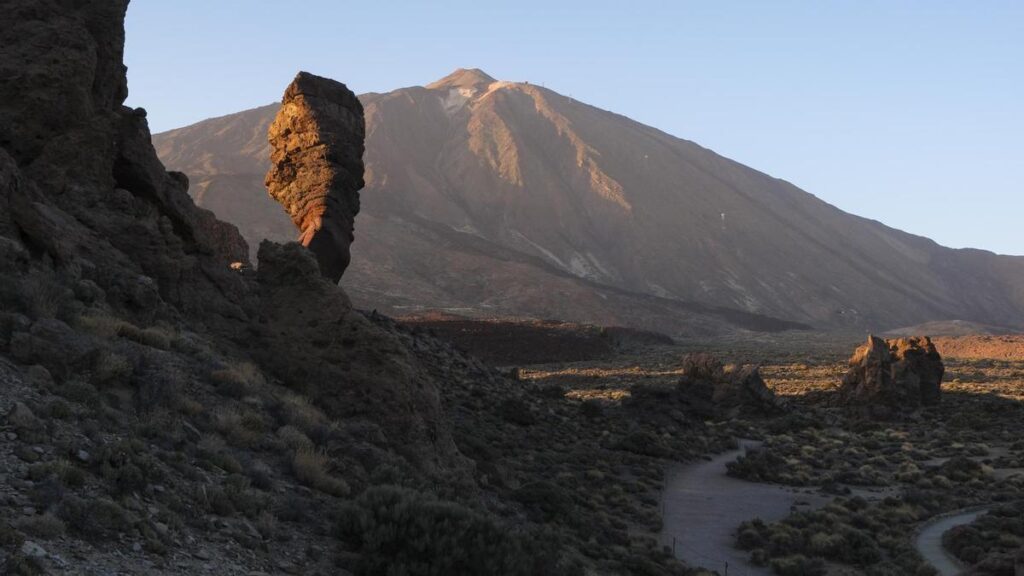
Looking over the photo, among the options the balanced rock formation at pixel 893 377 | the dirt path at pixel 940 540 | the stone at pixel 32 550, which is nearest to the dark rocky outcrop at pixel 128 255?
the stone at pixel 32 550

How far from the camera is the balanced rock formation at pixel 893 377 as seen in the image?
1869 inches

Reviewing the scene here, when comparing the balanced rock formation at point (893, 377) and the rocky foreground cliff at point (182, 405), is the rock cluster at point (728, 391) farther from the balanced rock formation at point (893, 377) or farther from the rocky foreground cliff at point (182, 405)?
the rocky foreground cliff at point (182, 405)

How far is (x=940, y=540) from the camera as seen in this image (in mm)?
21500

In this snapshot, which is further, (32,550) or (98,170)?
(98,170)

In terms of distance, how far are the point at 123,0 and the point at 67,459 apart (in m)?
13.2

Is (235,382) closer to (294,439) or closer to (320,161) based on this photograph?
(294,439)

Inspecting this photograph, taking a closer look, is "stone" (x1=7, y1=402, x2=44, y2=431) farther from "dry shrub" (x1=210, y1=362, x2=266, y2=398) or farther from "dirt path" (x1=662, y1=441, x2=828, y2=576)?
"dirt path" (x1=662, y1=441, x2=828, y2=576)

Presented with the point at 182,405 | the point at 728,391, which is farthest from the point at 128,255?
the point at 728,391

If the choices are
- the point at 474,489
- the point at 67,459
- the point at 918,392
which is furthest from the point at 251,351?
the point at 918,392

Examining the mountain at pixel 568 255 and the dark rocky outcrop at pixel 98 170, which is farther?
the mountain at pixel 568 255

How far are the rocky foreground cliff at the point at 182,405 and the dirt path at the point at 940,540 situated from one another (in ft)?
20.4

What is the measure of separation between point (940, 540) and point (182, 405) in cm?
1855

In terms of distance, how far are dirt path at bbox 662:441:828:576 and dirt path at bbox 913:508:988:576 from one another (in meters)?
3.58

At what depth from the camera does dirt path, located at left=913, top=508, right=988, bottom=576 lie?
744 inches
